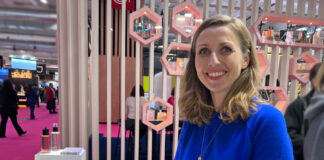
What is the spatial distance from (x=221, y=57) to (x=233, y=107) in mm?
199

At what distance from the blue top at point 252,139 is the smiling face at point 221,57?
0.16 meters

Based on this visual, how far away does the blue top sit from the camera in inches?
24.8

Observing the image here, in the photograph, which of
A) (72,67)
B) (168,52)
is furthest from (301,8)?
(72,67)

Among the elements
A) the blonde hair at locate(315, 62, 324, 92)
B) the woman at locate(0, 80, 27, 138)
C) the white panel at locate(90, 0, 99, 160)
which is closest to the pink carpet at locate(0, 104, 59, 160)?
the woman at locate(0, 80, 27, 138)

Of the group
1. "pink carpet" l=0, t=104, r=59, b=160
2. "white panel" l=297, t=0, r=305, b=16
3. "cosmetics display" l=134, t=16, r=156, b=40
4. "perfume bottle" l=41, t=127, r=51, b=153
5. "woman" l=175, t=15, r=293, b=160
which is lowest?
"pink carpet" l=0, t=104, r=59, b=160

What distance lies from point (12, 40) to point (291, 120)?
1086 cm

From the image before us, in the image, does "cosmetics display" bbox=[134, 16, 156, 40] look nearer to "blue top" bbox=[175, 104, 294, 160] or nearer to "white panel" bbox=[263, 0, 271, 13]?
"white panel" bbox=[263, 0, 271, 13]

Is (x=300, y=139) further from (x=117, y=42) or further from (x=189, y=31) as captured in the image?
(x=117, y=42)

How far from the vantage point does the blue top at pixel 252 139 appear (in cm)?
63

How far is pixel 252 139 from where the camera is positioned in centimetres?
69

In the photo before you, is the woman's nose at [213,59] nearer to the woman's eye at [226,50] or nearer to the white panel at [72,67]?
the woman's eye at [226,50]

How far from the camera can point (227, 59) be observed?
731 mm

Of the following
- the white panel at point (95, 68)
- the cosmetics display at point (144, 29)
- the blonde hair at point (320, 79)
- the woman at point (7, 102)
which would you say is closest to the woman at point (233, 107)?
the blonde hair at point (320, 79)

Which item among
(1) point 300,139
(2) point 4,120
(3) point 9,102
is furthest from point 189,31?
(2) point 4,120
